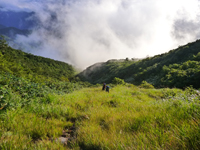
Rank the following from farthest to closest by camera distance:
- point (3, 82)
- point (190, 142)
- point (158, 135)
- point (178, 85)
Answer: point (178, 85) < point (3, 82) < point (158, 135) < point (190, 142)

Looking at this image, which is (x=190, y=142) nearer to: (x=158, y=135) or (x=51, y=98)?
(x=158, y=135)

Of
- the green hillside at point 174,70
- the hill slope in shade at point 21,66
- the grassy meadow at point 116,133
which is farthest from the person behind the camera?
the hill slope in shade at point 21,66

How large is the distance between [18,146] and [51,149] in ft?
1.88

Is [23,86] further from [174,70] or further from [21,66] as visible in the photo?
[21,66]

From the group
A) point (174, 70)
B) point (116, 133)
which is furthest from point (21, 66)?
point (174, 70)

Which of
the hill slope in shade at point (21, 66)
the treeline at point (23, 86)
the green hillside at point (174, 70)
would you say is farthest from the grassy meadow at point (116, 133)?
the green hillside at point (174, 70)

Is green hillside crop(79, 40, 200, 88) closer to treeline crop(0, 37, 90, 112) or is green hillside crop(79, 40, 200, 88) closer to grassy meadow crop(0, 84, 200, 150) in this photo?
grassy meadow crop(0, 84, 200, 150)

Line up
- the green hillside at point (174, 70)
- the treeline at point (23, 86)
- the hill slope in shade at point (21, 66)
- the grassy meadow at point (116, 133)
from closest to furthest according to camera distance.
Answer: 1. the grassy meadow at point (116, 133)
2. the treeline at point (23, 86)
3. the green hillside at point (174, 70)
4. the hill slope in shade at point (21, 66)

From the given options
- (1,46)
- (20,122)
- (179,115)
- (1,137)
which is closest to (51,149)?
(1,137)

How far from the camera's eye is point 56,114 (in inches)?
143

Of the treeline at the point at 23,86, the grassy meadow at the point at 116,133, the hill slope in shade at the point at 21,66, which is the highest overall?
the hill slope in shade at the point at 21,66

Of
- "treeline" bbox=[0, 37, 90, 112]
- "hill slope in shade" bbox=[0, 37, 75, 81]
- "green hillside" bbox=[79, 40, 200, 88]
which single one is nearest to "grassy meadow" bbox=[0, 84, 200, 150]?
"treeline" bbox=[0, 37, 90, 112]

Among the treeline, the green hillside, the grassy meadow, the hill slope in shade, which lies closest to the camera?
the grassy meadow

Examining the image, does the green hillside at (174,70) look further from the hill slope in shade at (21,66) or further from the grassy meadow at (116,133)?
the hill slope in shade at (21,66)
